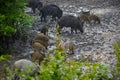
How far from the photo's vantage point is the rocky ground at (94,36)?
14.5 metres

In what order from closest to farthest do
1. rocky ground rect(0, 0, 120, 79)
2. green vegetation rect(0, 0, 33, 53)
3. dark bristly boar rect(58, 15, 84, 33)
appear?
green vegetation rect(0, 0, 33, 53), rocky ground rect(0, 0, 120, 79), dark bristly boar rect(58, 15, 84, 33)

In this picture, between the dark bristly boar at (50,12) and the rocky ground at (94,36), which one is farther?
the dark bristly boar at (50,12)

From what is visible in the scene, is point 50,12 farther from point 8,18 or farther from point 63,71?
point 63,71

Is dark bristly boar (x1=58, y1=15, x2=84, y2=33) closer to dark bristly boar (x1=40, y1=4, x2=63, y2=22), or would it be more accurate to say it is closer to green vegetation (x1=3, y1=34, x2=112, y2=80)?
dark bristly boar (x1=40, y1=4, x2=63, y2=22)

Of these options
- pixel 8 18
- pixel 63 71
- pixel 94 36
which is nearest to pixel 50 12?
pixel 94 36

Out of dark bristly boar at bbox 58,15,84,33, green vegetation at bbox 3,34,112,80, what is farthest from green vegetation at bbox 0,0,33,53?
green vegetation at bbox 3,34,112,80

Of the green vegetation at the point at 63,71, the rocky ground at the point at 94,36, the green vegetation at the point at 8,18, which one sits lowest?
the rocky ground at the point at 94,36

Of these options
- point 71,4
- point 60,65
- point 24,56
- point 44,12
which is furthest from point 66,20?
point 60,65

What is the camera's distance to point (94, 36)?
17.5 m

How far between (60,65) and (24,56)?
10.5 metres

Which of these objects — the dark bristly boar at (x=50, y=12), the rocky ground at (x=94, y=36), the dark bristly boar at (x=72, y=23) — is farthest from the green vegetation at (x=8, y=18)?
the dark bristly boar at (x=50, y=12)

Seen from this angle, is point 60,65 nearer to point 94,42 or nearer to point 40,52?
point 40,52

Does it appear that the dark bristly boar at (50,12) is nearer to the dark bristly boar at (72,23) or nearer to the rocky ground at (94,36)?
the rocky ground at (94,36)

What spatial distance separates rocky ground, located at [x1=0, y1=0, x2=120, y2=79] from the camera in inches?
571
